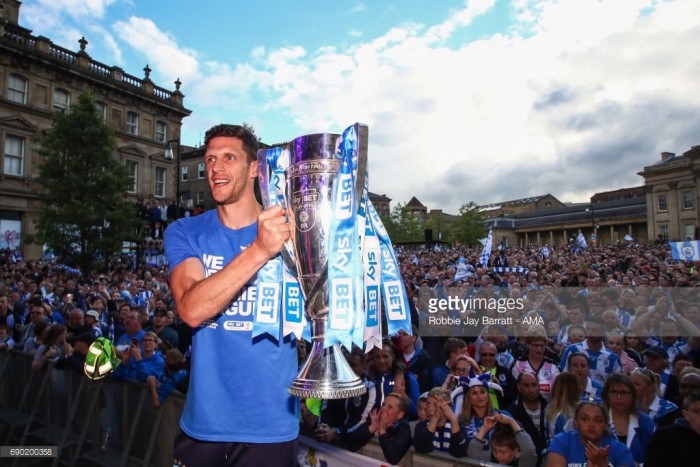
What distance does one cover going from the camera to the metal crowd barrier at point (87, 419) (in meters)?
5.44

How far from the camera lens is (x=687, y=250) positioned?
1477 cm

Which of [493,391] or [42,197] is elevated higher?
[42,197]

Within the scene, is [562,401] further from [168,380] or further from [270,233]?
[168,380]

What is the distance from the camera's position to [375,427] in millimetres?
4250

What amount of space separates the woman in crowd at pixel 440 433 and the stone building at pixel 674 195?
6577 centimetres

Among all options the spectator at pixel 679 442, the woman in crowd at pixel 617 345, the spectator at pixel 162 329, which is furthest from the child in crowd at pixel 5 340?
the woman in crowd at pixel 617 345

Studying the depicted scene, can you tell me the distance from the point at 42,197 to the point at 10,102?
27.6 ft

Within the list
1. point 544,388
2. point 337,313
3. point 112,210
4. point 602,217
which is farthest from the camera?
point 602,217

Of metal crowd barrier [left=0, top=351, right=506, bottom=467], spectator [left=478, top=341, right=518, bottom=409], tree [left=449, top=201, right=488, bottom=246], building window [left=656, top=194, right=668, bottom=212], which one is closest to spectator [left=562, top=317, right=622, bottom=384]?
spectator [left=478, top=341, right=518, bottom=409]

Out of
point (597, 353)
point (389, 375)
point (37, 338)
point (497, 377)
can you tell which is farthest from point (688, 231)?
point (37, 338)

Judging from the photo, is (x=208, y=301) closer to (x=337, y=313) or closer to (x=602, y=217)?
(x=337, y=313)

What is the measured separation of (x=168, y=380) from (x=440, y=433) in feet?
11.0

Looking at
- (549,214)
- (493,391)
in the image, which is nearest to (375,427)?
(493,391)

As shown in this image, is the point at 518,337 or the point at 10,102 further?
the point at 10,102
